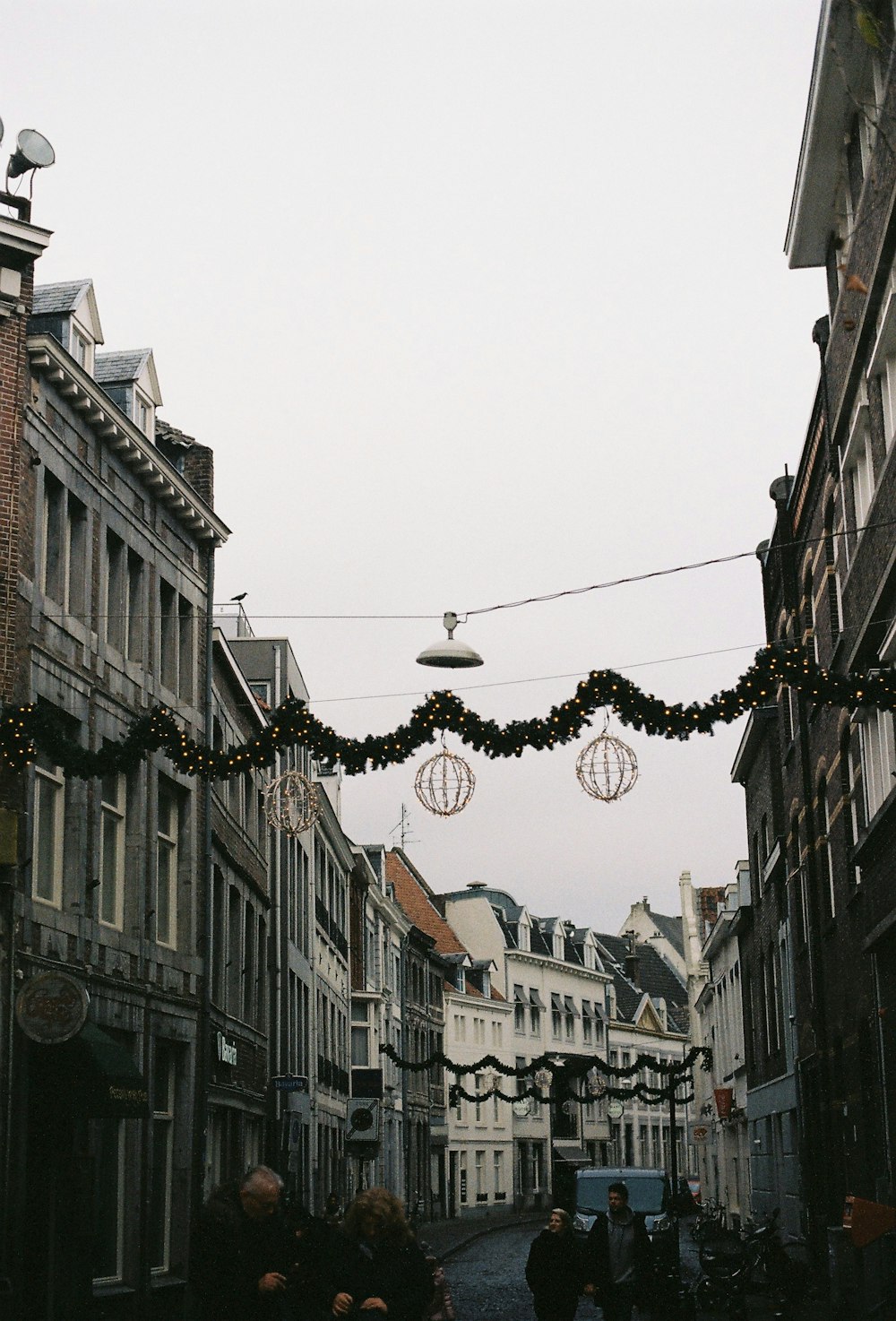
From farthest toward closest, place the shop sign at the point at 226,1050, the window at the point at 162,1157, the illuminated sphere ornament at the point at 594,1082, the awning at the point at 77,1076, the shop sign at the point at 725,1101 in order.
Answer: the illuminated sphere ornament at the point at 594,1082 → the shop sign at the point at 725,1101 → the shop sign at the point at 226,1050 → the window at the point at 162,1157 → the awning at the point at 77,1076

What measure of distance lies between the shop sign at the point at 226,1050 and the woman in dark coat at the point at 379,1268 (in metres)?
18.3

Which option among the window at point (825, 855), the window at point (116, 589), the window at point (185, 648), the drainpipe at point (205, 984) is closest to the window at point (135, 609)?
the window at point (116, 589)

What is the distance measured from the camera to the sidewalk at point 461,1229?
1716 inches

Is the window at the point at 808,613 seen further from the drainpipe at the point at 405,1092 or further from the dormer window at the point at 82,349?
the drainpipe at the point at 405,1092

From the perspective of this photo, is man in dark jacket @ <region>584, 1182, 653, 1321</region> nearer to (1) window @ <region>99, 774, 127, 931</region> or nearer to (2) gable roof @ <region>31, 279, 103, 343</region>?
(1) window @ <region>99, 774, 127, 931</region>

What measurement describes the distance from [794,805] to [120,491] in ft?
43.9

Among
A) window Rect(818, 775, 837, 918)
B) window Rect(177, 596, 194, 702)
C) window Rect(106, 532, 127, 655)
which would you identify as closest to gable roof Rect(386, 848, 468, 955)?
window Rect(177, 596, 194, 702)

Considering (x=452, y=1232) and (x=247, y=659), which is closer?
(x=247, y=659)

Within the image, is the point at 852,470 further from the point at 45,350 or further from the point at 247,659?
the point at 247,659

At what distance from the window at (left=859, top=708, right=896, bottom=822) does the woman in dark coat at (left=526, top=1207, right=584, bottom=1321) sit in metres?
7.12

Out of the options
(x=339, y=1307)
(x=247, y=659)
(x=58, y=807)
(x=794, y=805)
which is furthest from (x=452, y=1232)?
(x=339, y=1307)

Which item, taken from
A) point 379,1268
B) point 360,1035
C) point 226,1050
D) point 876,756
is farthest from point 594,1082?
point 379,1268

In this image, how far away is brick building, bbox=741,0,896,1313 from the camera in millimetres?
17828

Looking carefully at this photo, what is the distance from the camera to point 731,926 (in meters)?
45.9
